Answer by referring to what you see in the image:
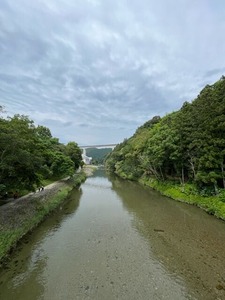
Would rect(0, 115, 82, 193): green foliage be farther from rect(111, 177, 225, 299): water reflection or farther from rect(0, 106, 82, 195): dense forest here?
rect(111, 177, 225, 299): water reflection

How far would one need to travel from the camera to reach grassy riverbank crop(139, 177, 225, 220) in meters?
20.2

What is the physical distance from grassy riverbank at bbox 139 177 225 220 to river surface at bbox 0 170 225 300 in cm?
101

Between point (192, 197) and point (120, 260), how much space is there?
626 inches

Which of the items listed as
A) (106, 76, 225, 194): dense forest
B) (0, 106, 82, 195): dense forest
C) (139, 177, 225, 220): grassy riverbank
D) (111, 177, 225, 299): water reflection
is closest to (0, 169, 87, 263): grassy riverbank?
(0, 106, 82, 195): dense forest

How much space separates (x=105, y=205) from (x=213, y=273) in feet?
55.1

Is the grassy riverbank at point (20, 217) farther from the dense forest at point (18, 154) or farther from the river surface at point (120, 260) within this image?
the dense forest at point (18, 154)

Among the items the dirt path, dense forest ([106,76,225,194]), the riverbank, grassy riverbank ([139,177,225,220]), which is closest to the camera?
the riverbank

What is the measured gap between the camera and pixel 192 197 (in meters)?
25.4

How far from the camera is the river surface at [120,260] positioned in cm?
935

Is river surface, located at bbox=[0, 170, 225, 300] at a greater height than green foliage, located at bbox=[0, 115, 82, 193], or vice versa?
green foliage, located at bbox=[0, 115, 82, 193]

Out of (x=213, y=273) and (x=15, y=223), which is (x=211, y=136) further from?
(x=15, y=223)

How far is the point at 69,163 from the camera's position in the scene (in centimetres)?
4228

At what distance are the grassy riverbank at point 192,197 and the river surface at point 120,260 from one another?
1.01m

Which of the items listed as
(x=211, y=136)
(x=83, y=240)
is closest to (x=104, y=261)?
(x=83, y=240)
